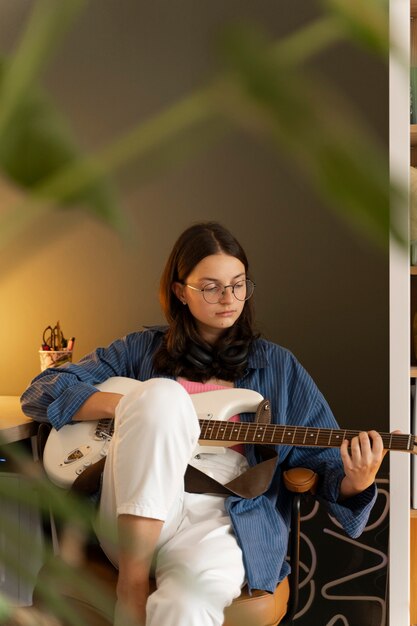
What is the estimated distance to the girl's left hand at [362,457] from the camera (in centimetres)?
203

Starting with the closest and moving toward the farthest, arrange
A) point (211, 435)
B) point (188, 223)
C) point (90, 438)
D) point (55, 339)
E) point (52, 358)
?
point (211, 435), point (90, 438), point (52, 358), point (55, 339), point (188, 223)

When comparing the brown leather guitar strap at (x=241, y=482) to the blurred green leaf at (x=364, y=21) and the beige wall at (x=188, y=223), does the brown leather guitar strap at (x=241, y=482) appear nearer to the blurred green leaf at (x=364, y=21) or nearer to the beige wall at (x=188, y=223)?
the beige wall at (x=188, y=223)

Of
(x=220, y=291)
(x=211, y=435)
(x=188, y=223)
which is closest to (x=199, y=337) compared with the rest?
(x=220, y=291)

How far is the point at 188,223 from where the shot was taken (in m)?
3.43

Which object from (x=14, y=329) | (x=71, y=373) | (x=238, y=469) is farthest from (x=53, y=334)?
(x=238, y=469)

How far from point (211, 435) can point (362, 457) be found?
0.39 m

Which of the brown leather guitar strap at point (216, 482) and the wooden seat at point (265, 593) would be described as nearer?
the wooden seat at point (265, 593)

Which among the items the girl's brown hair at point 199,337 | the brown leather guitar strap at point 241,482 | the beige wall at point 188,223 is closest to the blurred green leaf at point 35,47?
the brown leather guitar strap at point 241,482

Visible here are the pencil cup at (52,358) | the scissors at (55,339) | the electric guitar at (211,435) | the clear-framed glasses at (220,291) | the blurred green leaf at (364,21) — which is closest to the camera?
the blurred green leaf at (364,21)

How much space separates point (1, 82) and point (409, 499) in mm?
2513

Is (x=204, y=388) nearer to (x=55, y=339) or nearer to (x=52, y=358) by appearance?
(x=52, y=358)

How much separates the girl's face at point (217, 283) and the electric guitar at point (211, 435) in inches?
8.8

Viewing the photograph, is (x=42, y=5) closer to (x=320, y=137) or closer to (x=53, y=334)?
(x=320, y=137)

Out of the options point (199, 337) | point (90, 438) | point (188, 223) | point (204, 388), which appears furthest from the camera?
point (188, 223)
